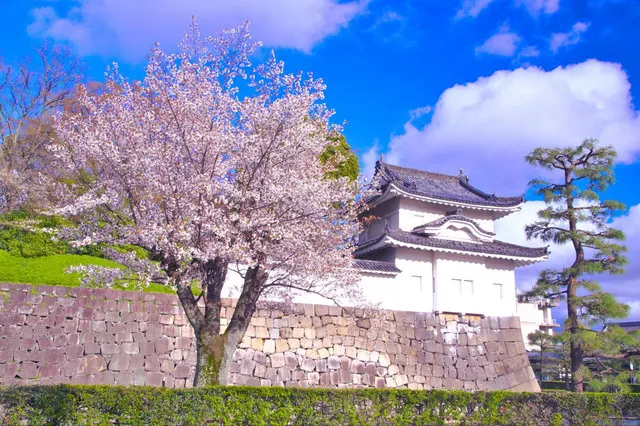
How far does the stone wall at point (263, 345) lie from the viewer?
43.3 ft

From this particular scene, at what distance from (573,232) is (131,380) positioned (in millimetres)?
15227

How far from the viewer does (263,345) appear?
1603cm

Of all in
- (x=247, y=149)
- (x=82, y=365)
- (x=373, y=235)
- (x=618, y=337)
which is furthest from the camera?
(x=373, y=235)

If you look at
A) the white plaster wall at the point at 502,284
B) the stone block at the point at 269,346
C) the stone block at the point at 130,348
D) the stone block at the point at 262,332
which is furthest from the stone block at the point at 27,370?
the white plaster wall at the point at 502,284

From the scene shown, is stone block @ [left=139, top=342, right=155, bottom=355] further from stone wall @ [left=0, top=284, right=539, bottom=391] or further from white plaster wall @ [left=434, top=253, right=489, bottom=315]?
white plaster wall @ [left=434, top=253, right=489, bottom=315]

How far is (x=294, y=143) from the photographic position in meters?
9.77

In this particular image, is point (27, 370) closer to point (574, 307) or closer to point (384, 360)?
point (384, 360)

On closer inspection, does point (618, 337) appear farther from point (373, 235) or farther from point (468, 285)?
point (373, 235)

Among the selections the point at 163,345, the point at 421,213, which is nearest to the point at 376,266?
the point at 421,213

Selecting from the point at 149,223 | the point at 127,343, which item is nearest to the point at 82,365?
the point at 127,343

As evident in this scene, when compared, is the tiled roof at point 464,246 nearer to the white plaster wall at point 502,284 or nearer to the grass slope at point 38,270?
the white plaster wall at point 502,284

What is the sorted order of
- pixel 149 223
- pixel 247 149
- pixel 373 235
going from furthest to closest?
pixel 373 235
pixel 247 149
pixel 149 223

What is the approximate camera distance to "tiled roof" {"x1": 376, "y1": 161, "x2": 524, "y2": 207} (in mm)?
22797

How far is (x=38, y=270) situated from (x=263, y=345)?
6.49 meters
